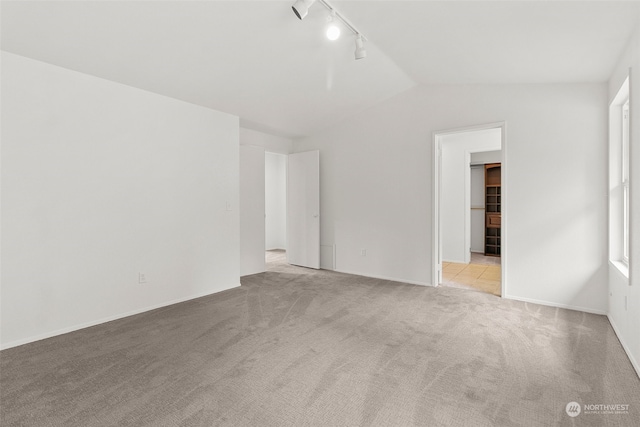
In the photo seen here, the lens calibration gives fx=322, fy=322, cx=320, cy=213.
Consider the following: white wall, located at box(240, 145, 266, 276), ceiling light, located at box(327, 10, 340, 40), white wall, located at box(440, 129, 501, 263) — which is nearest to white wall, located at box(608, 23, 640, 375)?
ceiling light, located at box(327, 10, 340, 40)

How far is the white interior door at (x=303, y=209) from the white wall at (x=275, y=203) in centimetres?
219

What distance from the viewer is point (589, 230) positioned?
11.3ft

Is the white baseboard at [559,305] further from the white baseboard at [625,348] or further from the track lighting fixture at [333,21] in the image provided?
the track lighting fixture at [333,21]

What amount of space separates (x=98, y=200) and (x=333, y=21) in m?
2.80

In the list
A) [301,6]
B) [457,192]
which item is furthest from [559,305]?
[301,6]

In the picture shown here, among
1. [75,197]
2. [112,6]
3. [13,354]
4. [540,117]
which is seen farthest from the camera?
[540,117]

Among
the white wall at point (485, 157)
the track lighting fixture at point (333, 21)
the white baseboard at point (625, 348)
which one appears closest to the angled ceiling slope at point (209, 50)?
the track lighting fixture at point (333, 21)

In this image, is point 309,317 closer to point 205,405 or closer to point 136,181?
point 205,405

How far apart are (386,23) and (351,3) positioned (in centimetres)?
42

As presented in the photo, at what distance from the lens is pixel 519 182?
3.79 m

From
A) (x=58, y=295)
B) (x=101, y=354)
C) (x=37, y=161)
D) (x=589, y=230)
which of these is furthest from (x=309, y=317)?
(x=589, y=230)

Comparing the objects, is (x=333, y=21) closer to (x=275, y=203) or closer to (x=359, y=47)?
(x=359, y=47)

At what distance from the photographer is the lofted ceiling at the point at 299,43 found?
239 cm

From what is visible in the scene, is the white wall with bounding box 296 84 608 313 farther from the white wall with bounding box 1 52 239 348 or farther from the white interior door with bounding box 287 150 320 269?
the white wall with bounding box 1 52 239 348
